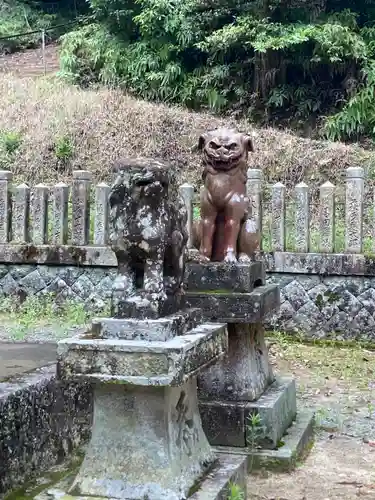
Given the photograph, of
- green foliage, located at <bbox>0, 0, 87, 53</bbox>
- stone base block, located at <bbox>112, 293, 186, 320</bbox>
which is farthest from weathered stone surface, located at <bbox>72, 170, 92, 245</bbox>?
green foliage, located at <bbox>0, 0, 87, 53</bbox>

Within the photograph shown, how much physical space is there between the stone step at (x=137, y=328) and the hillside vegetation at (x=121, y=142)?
889cm

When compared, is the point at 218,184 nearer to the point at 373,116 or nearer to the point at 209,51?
the point at 373,116

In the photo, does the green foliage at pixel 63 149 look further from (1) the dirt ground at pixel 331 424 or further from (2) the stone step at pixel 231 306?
(2) the stone step at pixel 231 306

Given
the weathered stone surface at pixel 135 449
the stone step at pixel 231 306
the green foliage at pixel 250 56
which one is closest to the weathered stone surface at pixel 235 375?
the stone step at pixel 231 306

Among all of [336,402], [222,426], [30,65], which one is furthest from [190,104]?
[222,426]

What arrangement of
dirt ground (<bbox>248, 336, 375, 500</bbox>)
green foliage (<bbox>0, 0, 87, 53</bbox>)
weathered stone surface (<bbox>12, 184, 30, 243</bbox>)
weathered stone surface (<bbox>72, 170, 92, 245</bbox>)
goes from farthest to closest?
green foliage (<bbox>0, 0, 87, 53</bbox>) → weathered stone surface (<bbox>12, 184, 30, 243</bbox>) → weathered stone surface (<bbox>72, 170, 92, 245</bbox>) → dirt ground (<bbox>248, 336, 375, 500</bbox>)

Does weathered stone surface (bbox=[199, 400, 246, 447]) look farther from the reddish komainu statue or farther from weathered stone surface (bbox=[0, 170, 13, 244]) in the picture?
weathered stone surface (bbox=[0, 170, 13, 244])

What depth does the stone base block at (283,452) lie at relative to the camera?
4.19 meters

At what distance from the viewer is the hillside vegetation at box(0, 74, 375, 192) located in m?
12.0

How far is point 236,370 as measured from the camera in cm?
447

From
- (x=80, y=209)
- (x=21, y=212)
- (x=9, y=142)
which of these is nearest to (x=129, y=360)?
(x=80, y=209)

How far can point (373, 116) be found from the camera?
1321 centimetres

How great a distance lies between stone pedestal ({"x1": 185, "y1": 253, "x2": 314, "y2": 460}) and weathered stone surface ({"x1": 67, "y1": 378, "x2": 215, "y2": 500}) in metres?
1.34

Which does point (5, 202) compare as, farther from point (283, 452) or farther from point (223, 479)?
point (223, 479)
